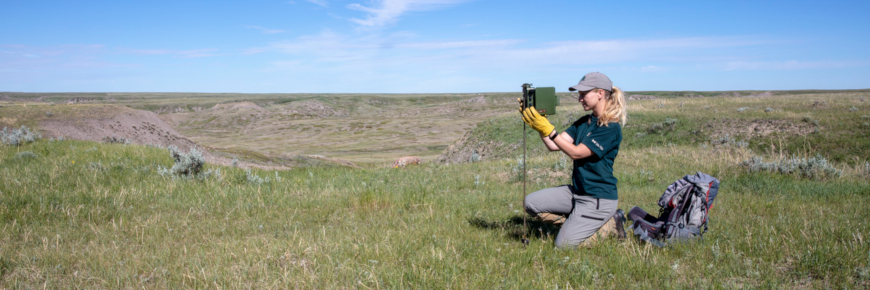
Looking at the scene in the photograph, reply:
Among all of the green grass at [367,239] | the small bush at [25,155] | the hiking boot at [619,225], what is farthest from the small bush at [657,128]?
the small bush at [25,155]

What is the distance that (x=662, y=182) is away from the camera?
8.83 metres

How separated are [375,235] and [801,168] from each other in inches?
351

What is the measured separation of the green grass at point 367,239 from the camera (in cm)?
360

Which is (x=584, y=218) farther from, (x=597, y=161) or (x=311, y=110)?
(x=311, y=110)

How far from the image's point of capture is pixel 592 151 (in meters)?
4.17

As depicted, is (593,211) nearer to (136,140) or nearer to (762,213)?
(762,213)

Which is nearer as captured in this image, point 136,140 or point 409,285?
point 409,285

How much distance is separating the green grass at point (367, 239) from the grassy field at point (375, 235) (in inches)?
0.8

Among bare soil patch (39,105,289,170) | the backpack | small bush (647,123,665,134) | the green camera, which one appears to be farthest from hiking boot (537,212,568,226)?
small bush (647,123,665,134)

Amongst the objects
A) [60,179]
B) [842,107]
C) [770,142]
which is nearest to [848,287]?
[60,179]

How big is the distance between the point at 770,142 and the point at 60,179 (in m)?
18.4

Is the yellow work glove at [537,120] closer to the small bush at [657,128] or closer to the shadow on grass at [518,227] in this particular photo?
the shadow on grass at [518,227]

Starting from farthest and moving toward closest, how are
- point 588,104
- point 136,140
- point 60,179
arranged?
point 136,140, point 60,179, point 588,104

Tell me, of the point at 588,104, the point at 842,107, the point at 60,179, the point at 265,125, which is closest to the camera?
the point at 588,104
